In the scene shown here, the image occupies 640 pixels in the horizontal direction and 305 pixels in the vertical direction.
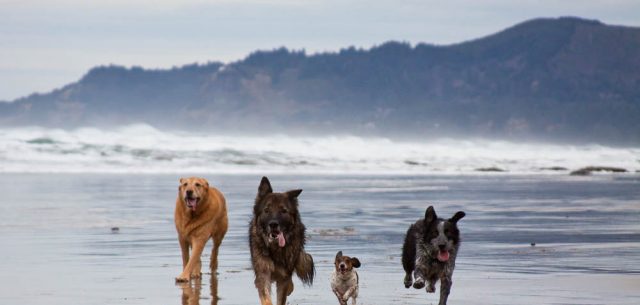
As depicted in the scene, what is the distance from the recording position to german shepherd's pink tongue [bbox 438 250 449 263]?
33.1ft

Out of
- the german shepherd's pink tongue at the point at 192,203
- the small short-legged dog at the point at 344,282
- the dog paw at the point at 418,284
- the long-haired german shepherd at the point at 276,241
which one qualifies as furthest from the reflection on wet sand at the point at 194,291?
the dog paw at the point at 418,284

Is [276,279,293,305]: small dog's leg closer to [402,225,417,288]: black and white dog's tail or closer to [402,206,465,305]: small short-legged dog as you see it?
[402,206,465,305]: small short-legged dog

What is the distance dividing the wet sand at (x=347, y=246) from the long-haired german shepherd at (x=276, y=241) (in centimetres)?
39

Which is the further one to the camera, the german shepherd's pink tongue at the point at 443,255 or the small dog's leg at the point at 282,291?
the small dog's leg at the point at 282,291

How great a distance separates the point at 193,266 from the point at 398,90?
121238 millimetres

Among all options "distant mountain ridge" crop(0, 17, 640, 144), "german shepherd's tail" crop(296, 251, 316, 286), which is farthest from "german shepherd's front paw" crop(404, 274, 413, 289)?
"distant mountain ridge" crop(0, 17, 640, 144)

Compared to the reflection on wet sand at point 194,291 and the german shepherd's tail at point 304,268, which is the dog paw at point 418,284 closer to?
the german shepherd's tail at point 304,268

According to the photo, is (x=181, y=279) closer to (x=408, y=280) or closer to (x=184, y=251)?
(x=184, y=251)

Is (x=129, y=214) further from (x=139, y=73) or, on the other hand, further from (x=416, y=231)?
(x=139, y=73)

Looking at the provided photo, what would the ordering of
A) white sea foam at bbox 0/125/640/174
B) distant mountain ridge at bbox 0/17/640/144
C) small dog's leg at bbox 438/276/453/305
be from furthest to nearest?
distant mountain ridge at bbox 0/17/640/144 < white sea foam at bbox 0/125/640/174 < small dog's leg at bbox 438/276/453/305

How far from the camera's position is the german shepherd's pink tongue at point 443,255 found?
10.1 metres

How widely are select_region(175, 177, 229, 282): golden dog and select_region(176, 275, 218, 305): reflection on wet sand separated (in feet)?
0.70

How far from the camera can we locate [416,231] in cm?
1078

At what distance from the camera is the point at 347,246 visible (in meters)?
14.9
